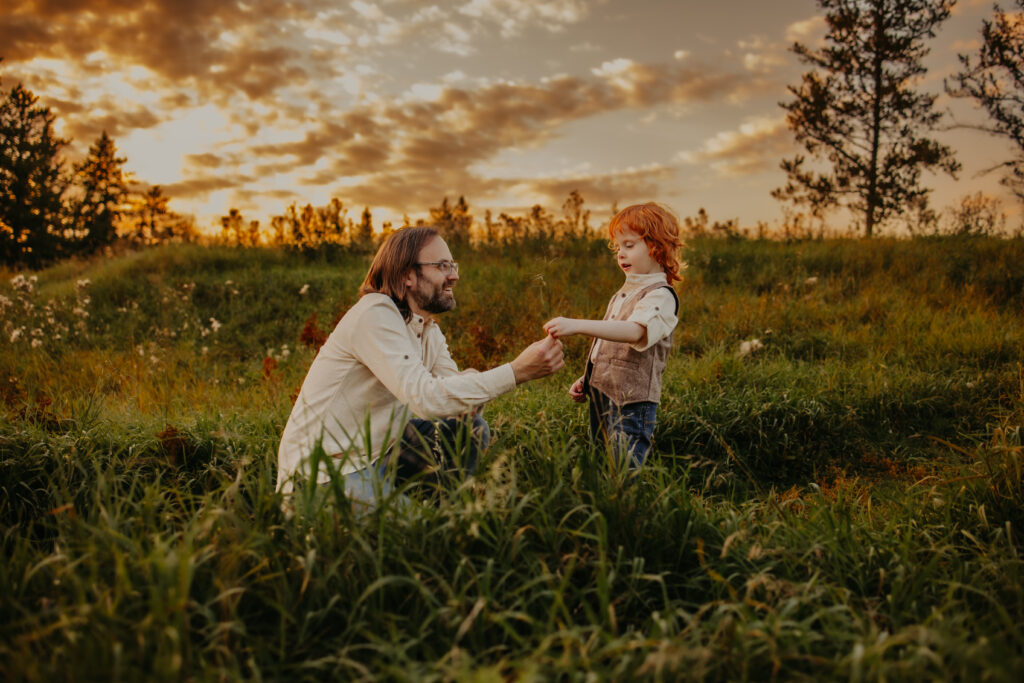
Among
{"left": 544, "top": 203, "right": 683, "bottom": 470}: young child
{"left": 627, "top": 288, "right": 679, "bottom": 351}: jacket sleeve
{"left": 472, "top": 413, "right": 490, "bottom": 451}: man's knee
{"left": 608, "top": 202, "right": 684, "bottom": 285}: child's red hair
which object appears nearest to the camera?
{"left": 472, "top": 413, "right": 490, "bottom": 451}: man's knee

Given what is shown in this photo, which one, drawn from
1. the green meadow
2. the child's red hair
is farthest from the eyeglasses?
the child's red hair

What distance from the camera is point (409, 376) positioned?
8.71 feet

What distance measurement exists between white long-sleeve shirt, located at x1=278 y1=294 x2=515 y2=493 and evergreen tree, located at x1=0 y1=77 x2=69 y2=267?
1374 inches

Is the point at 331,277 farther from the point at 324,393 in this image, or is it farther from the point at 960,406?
the point at 960,406

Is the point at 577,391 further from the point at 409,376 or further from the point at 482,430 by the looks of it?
the point at 409,376

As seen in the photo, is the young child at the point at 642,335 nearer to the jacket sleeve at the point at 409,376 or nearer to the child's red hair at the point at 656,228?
the child's red hair at the point at 656,228

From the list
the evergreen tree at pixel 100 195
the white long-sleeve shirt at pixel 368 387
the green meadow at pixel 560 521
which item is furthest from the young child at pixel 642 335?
the evergreen tree at pixel 100 195

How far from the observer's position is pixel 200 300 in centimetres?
915

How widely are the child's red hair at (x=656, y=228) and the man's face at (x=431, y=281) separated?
1.18 meters

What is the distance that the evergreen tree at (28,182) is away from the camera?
29688 mm

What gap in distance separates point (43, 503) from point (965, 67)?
59.5 feet

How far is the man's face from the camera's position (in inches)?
119

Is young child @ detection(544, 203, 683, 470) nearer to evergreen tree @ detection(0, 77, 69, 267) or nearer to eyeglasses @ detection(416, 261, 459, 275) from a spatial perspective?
eyeglasses @ detection(416, 261, 459, 275)

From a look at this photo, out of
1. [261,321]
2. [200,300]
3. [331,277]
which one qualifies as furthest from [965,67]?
[200,300]
